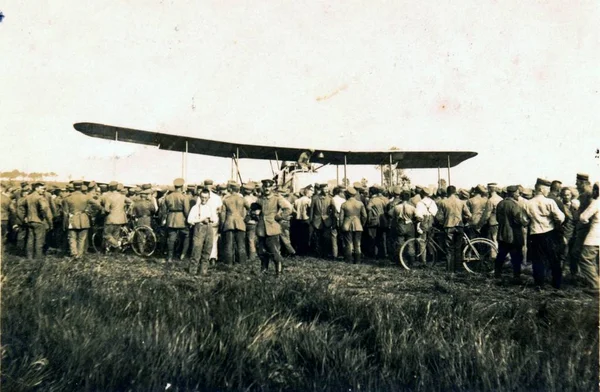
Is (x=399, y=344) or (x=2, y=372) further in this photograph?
(x=399, y=344)

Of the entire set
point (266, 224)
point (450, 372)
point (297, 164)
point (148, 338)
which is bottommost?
point (450, 372)

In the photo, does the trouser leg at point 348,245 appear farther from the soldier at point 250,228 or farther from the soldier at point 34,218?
the soldier at point 34,218

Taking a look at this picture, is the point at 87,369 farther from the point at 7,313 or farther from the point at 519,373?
the point at 519,373

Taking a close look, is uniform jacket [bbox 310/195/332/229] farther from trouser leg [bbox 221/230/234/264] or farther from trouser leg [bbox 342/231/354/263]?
trouser leg [bbox 221/230/234/264]

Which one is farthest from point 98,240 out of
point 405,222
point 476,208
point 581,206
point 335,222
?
point 581,206

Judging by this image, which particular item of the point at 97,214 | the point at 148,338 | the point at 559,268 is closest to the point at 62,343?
the point at 148,338

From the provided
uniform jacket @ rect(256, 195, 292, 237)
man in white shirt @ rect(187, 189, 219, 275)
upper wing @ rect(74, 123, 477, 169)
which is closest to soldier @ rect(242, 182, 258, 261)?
uniform jacket @ rect(256, 195, 292, 237)
